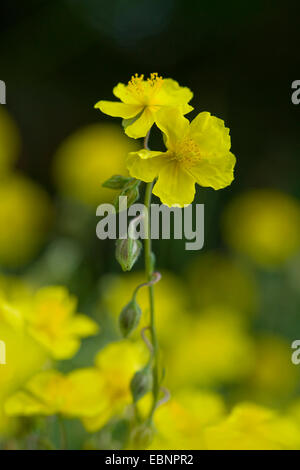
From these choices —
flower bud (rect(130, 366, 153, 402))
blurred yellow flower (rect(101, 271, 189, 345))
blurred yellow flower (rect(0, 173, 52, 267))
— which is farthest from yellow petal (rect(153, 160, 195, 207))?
blurred yellow flower (rect(0, 173, 52, 267))

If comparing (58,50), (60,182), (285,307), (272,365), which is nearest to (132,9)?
(58,50)

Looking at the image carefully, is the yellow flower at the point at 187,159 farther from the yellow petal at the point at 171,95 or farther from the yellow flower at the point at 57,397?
the yellow flower at the point at 57,397

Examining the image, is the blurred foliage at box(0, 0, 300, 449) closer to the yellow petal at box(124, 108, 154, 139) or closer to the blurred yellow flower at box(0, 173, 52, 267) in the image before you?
the blurred yellow flower at box(0, 173, 52, 267)

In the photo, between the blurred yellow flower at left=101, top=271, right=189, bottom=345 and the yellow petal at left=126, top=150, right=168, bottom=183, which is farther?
the blurred yellow flower at left=101, top=271, right=189, bottom=345

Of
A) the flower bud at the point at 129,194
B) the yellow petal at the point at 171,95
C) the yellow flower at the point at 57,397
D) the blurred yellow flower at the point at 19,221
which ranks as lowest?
the yellow flower at the point at 57,397

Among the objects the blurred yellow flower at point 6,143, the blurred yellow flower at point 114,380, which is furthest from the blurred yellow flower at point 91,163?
the blurred yellow flower at point 114,380

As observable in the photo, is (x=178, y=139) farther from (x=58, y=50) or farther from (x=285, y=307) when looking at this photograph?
(x=58, y=50)

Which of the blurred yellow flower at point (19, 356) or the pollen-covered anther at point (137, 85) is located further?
the blurred yellow flower at point (19, 356)
